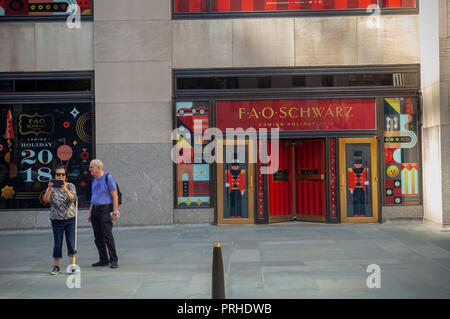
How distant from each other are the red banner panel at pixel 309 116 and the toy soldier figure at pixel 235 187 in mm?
1162

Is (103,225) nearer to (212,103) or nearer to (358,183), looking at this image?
(212,103)

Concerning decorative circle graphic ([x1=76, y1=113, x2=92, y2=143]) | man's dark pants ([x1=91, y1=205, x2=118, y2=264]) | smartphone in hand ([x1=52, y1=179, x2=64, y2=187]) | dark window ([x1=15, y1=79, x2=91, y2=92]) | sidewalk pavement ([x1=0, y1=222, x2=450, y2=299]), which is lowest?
sidewalk pavement ([x1=0, y1=222, x2=450, y2=299])

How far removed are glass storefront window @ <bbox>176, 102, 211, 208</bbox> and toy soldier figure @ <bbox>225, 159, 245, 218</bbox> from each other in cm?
57

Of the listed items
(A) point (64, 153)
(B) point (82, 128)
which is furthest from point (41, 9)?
(A) point (64, 153)

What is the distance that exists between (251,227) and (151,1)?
660 centimetres

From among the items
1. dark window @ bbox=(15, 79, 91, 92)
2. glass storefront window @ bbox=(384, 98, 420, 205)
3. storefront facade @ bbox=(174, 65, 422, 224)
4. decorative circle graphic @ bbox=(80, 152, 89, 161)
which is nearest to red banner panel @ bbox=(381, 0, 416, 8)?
storefront facade @ bbox=(174, 65, 422, 224)

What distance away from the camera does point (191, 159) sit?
13211 millimetres

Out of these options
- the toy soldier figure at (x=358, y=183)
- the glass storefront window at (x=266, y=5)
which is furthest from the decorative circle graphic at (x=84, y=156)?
the toy soldier figure at (x=358, y=183)

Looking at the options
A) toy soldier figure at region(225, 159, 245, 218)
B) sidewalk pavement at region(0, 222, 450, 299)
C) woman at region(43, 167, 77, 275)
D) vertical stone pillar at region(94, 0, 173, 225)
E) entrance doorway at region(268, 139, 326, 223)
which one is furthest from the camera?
entrance doorway at region(268, 139, 326, 223)

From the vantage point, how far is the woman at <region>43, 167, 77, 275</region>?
8.04 m

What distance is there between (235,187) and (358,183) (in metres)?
3.31

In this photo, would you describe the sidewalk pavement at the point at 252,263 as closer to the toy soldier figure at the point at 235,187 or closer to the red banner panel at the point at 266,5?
the toy soldier figure at the point at 235,187

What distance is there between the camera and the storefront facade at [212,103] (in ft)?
43.1

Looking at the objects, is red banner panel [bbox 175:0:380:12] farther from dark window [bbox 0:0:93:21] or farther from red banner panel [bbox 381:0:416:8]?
dark window [bbox 0:0:93:21]
